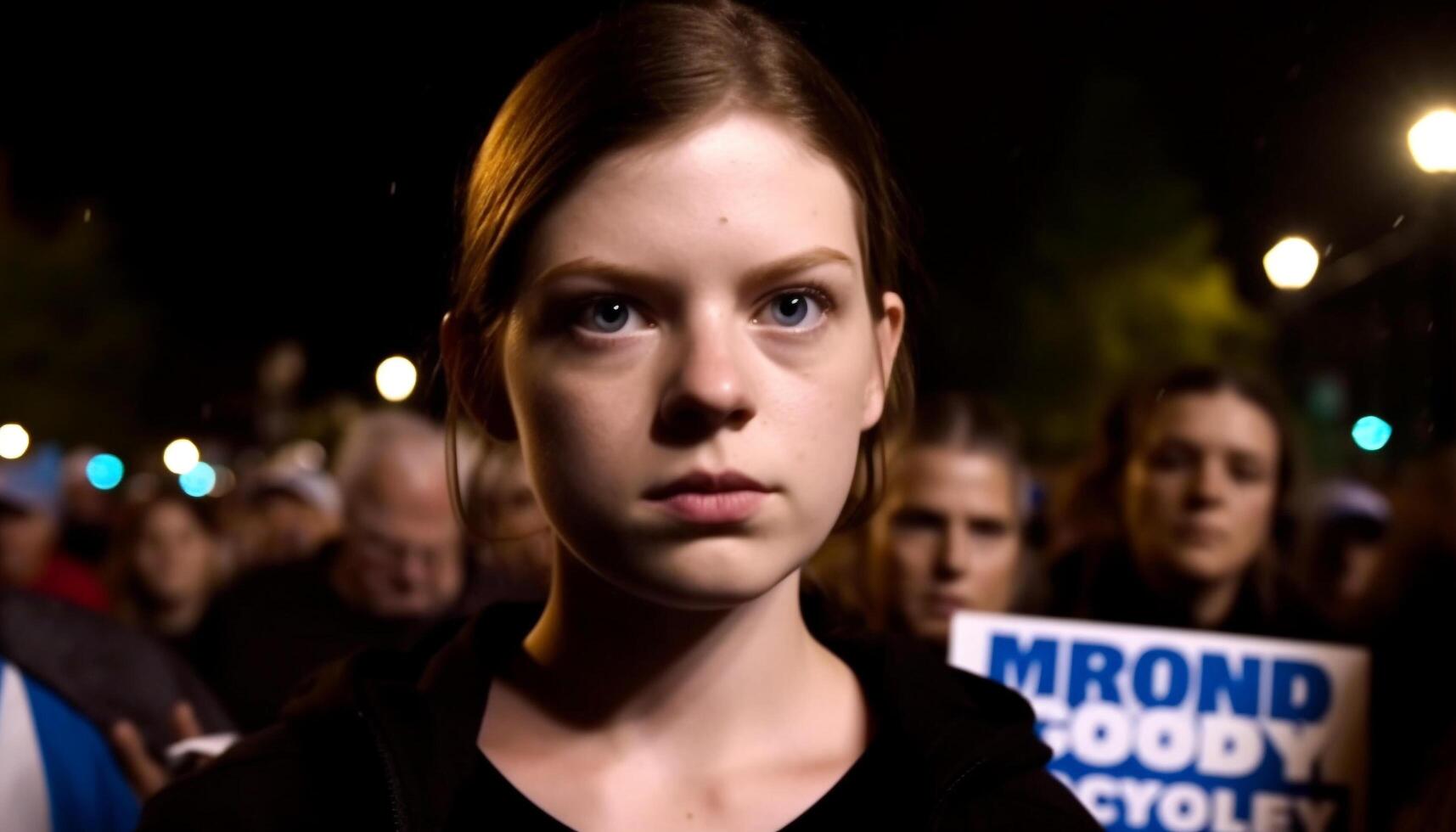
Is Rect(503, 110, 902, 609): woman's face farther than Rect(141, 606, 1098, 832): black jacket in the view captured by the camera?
No

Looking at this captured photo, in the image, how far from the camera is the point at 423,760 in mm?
1839

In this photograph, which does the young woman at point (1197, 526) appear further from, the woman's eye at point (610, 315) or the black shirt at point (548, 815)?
the woman's eye at point (610, 315)

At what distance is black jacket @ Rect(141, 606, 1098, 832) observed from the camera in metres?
1.83

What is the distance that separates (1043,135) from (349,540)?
2.25 m

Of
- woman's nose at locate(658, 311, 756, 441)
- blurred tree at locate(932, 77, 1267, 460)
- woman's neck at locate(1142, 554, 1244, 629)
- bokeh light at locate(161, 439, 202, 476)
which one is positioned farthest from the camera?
bokeh light at locate(161, 439, 202, 476)

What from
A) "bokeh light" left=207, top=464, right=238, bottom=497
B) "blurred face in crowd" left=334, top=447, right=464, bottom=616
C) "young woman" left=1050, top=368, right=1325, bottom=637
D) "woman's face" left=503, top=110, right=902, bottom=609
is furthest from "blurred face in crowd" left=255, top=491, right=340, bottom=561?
"bokeh light" left=207, top=464, right=238, bottom=497

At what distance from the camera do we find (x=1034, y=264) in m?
21.7

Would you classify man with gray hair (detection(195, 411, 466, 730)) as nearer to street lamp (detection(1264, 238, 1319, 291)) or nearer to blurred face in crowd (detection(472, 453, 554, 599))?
blurred face in crowd (detection(472, 453, 554, 599))

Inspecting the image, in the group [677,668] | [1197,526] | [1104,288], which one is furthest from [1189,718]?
[1104,288]

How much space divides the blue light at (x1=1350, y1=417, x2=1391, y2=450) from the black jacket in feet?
7.45

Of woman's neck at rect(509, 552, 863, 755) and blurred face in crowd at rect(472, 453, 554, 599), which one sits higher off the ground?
woman's neck at rect(509, 552, 863, 755)

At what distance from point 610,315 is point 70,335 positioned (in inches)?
1144

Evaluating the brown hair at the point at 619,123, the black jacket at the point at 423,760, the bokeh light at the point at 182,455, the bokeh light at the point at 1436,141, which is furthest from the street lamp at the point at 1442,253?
the bokeh light at the point at 182,455

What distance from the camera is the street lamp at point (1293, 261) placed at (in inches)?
128
